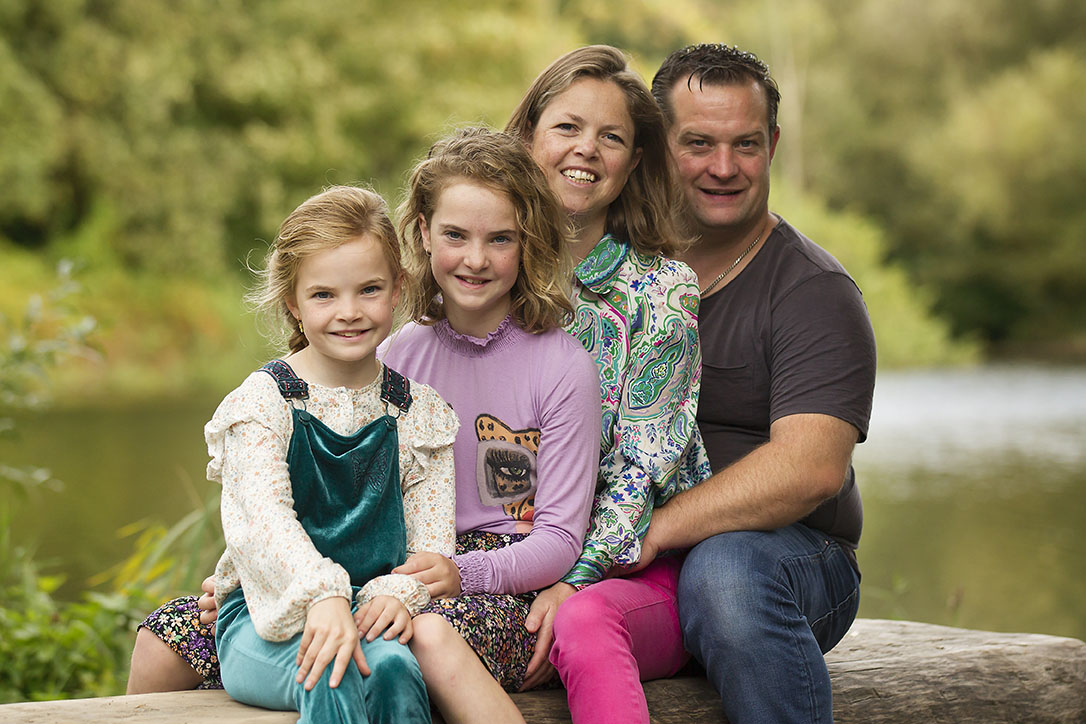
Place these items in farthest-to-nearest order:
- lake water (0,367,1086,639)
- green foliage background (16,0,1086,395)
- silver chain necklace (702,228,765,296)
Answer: green foliage background (16,0,1086,395) → lake water (0,367,1086,639) → silver chain necklace (702,228,765,296)

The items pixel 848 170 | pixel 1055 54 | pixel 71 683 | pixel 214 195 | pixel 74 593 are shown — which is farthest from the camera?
pixel 848 170

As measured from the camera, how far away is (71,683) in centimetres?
325

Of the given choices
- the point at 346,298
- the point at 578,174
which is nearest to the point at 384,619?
the point at 346,298

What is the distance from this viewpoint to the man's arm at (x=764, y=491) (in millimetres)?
2195

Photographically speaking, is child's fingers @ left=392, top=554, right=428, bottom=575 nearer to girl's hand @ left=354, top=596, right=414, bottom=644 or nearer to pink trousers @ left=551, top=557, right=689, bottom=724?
girl's hand @ left=354, top=596, right=414, bottom=644

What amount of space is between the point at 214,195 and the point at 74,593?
896cm

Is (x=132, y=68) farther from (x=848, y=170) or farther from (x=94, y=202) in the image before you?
(x=848, y=170)

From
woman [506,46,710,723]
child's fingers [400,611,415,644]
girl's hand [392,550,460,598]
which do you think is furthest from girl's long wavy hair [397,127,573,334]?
child's fingers [400,611,415,644]

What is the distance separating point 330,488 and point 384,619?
0.76 ft

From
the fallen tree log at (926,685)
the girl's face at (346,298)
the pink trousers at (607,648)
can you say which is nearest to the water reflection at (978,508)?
the fallen tree log at (926,685)

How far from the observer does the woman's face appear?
7.28 ft

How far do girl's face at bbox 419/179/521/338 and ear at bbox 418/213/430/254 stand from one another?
0.03 m

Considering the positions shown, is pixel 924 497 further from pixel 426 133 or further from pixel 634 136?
pixel 426 133

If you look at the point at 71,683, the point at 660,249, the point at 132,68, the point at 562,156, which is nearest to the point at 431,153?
the point at 562,156
